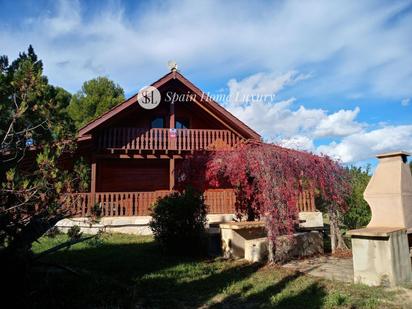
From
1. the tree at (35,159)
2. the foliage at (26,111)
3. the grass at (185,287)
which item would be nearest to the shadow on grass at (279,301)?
the grass at (185,287)

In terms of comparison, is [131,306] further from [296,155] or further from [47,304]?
[296,155]

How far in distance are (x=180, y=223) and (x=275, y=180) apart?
108 inches

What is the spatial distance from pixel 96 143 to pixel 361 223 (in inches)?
450

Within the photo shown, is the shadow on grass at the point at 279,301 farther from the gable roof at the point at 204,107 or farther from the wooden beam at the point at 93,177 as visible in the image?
the gable roof at the point at 204,107

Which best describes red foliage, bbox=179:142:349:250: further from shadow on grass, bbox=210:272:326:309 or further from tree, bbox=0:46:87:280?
tree, bbox=0:46:87:280

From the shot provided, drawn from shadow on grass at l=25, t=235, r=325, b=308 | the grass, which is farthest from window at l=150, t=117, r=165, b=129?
the grass

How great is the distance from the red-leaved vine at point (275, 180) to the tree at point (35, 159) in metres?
4.29

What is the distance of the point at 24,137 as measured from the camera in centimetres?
529

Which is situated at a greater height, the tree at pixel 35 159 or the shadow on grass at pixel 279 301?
the tree at pixel 35 159

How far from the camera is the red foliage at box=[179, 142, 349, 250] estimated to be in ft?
26.4

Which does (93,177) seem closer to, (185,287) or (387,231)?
(185,287)

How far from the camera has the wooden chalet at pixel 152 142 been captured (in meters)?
14.2

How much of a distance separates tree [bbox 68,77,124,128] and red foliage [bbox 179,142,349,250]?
21970mm

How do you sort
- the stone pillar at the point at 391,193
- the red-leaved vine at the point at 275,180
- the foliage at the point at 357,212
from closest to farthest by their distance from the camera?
the stone pillar at the point at 391,193
the red-leaved vine at the point at 275,180
the foliage at the point at 357,212
